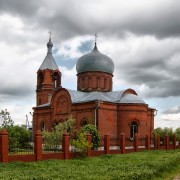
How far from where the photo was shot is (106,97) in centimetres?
3170

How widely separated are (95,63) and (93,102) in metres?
6.22

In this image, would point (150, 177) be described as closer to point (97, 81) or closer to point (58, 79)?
Result: point (97, 81)

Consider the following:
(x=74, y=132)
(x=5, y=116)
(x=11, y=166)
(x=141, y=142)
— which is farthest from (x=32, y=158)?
(x=141, y=142)

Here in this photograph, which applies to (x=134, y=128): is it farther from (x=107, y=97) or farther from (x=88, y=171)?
(x=88, y=171)

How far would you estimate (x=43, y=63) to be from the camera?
37.2 metres

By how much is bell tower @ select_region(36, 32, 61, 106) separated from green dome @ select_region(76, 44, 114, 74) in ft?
11.5

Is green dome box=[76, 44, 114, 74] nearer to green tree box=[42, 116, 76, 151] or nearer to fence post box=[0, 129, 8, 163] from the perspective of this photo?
green tree box=[42, 116, 76, 151]

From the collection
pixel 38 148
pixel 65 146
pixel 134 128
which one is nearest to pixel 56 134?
pixel 65 146

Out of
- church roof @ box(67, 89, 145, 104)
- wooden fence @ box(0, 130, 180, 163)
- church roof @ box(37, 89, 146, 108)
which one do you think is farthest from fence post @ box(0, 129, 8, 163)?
church roof @ box(67, 89, 145, 104)

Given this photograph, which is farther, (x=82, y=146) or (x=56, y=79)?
(x=56, y=79)

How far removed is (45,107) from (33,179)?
22863mm

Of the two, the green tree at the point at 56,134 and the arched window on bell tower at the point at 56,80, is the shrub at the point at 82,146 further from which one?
the arched window on bell tower at the point at 56,80

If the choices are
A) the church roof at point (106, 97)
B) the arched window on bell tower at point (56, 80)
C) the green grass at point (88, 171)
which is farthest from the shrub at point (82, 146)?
the arched window on bell tower at point (56, 80)

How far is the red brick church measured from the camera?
96.9 feet
